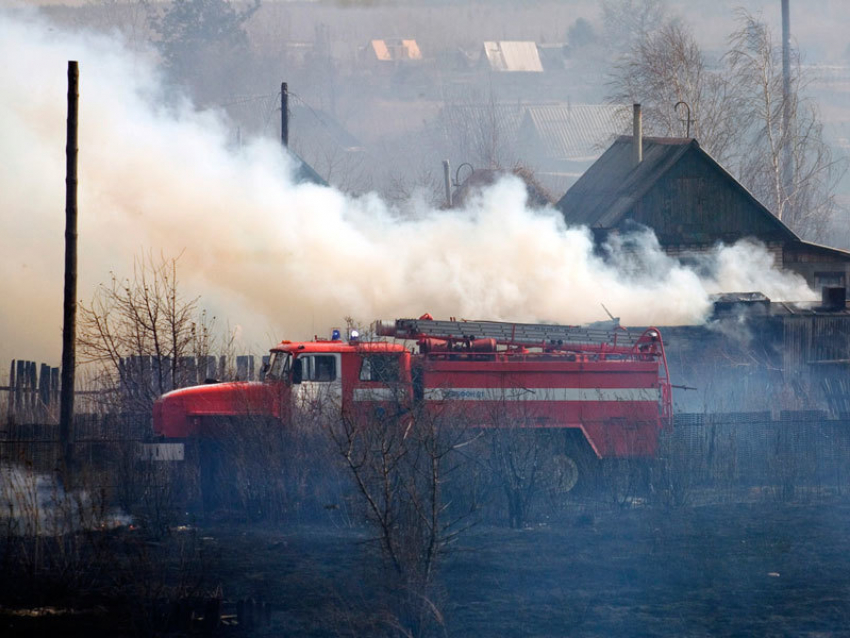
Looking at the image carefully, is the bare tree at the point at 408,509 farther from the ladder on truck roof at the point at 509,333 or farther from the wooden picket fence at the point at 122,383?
the wooden picket fence at the point at 122,383

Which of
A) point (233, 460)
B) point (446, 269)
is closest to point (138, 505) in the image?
point (233, 460)

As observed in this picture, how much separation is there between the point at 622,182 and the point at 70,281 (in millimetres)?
22517

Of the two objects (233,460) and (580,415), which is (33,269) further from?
(580,415)

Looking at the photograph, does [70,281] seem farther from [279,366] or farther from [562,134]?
[562,134]

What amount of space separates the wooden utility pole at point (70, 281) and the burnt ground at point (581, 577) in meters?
4.24

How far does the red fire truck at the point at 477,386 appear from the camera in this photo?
16969 mm

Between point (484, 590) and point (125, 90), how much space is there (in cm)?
1731

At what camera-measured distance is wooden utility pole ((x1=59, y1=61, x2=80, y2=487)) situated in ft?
61.5

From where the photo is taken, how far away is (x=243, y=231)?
26297 mm

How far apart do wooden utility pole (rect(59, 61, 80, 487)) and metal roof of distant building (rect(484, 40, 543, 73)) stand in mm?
127619

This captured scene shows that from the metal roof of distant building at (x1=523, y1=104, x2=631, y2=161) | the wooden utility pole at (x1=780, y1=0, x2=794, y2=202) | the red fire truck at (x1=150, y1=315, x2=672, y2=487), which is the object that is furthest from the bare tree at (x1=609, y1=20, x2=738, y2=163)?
the metal roof of distant building at (x1=523, y1=104, x2=631, y2=161)

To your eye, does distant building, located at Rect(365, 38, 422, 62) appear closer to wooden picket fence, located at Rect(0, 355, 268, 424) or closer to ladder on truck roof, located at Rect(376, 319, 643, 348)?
wooden picket fence, located at Rect(0, 355, 268, 424)

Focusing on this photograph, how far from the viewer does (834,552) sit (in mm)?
14086

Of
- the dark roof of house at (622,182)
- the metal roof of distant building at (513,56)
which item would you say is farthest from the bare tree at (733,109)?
the metal roof of distant building at (513,56)
